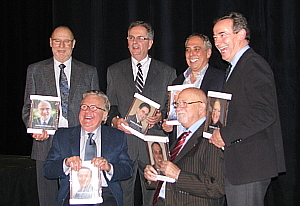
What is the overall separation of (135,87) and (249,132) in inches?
61.7

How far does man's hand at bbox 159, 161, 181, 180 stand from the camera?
2.72 meters

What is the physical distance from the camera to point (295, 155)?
14.0 ft

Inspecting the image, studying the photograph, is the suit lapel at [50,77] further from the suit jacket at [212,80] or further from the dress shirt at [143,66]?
the suit jacket at [212,80]

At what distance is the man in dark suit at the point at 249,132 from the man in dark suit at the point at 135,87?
120 cm

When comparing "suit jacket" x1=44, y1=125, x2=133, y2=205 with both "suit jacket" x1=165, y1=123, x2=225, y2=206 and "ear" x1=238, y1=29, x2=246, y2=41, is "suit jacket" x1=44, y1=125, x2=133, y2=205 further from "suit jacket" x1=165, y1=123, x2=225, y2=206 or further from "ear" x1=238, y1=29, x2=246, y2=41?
"ear" x1=238, y1=29, x2=246, y2=41

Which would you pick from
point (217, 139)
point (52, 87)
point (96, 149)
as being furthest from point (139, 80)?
point (217, 139)

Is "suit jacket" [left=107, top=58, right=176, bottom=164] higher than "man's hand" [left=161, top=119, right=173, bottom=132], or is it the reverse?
"suit jacket" [left=107, top=58, right=176, bottom=164]

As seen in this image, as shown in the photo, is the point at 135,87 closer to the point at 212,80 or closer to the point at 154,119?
the point at 154,119

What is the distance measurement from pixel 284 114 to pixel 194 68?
1319 millimetres

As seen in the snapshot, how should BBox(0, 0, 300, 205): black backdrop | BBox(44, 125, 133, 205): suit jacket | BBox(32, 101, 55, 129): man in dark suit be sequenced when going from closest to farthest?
BBox(44, 125, 133, 205): suit jacket
BBox(32, 101, 55, 129): man in dark suit
BBox(0, 0, 300, 205): black backdrop

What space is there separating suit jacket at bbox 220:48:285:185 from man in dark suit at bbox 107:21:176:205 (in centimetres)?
121

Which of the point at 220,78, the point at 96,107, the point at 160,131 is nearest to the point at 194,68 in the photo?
the point at 220,78

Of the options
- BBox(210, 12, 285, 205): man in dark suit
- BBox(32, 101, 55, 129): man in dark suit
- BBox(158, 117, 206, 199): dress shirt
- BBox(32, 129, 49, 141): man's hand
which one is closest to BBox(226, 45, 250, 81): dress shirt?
BBox(210, 12, 285, 205): man in dark suit

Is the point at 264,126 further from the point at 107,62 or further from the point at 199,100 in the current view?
the point at 107,62
